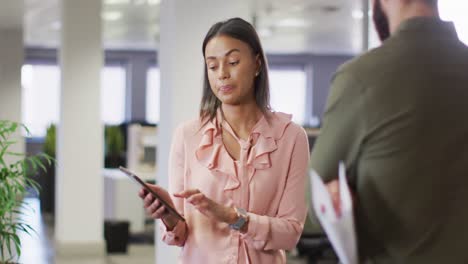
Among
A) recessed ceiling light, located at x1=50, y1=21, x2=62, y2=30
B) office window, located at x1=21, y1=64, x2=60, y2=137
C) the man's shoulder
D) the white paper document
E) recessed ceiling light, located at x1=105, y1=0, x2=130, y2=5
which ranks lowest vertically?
office window, located at x1=21, y1=64, x2=60, y2=137

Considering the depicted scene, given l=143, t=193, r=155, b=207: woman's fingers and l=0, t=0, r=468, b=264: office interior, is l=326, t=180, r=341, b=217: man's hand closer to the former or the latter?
l=143, t=193, r=155, b=207: woman's fingers

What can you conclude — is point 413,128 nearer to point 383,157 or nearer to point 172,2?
point 383,157

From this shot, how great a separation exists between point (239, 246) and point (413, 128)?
0.79 m

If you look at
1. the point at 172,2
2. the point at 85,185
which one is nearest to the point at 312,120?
the point at 85,185

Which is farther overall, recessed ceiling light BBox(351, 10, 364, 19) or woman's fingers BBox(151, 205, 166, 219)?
recessed ceiling light BBox(351, 10, 364, 19)

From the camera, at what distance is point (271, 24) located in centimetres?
1589

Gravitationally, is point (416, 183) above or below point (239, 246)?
above

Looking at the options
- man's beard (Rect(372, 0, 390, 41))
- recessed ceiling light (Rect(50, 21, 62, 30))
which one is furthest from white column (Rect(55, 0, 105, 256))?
man's beard (Rect(372, 0, 390, 41))

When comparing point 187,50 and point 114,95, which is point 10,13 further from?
point 114,95

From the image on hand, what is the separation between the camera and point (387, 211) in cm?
139

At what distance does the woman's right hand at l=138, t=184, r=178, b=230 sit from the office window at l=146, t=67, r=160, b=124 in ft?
69.3

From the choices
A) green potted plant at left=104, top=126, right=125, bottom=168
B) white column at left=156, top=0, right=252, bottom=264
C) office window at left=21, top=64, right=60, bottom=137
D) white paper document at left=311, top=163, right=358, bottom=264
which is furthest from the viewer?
office window at left=21, top=64, right=60, bottom=137

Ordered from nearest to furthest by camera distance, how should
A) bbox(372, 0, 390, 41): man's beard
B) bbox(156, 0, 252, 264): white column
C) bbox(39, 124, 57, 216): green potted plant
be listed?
bbox(372, 0, 390, 41): man's beard → bbox(156, 0, 252, 264): white column → bbox(39, 124, 57, 216): green potted plant

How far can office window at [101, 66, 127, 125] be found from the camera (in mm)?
23109
